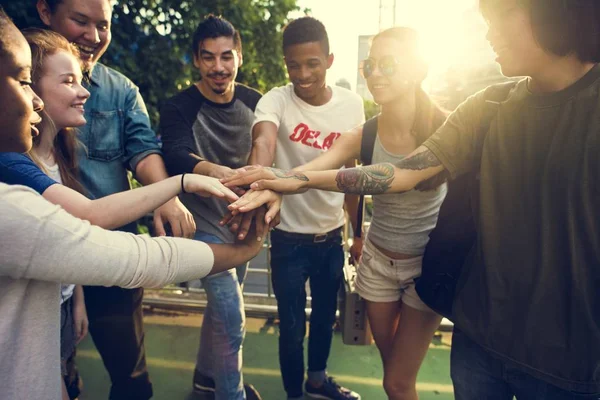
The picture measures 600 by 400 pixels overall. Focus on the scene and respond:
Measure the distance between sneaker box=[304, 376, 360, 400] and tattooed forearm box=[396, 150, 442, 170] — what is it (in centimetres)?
198

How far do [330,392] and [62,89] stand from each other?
8.82 feet

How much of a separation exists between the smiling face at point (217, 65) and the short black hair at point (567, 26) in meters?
1.94

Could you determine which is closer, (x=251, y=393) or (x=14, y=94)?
(x=14, y=94)

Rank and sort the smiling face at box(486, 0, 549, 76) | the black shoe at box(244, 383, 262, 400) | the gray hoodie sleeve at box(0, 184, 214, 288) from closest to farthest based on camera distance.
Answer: the gray hoodie sleeve at box(0, 184, 214, 288), the smiling face at box(486, 0, 549, 76), the black shoe at box(244, 383, 262, 400)

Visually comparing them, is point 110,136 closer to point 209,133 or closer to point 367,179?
point 209,133

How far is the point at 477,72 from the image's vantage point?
22016 mm

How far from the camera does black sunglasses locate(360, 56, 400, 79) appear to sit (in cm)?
227

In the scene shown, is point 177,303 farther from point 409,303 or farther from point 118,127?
point 409,303

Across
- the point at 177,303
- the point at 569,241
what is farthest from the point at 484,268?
the point at 177,303

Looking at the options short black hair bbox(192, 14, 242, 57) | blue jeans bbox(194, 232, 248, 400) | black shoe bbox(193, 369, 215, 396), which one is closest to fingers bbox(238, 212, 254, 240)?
blue jeans bbox(194, 232, 248, 400)

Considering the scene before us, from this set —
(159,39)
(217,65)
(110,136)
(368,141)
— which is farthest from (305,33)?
(159,39)

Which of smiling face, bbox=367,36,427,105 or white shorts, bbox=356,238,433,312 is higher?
smiling face, bbox=367,36,427,105

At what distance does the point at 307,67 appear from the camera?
287cm

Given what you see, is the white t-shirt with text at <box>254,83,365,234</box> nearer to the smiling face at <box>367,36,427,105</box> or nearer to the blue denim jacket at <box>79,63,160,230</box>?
the smiling face at <box>367,36,427,105</box>
